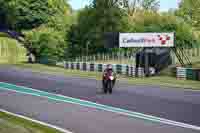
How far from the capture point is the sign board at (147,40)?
41.1 m

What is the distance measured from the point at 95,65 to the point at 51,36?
49.6 ft

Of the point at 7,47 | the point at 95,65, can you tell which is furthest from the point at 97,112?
the point at 7,47

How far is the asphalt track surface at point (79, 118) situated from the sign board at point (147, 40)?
2169 centimetres

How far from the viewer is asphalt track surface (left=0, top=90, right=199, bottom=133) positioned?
42.5 feet

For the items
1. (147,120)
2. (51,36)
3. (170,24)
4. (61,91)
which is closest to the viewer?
(147,120)

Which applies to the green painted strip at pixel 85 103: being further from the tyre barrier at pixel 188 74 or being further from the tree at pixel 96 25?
the tree at pixel 96 25

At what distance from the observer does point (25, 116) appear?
16141mm

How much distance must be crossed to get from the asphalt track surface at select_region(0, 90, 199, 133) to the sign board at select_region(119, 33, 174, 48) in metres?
21.7

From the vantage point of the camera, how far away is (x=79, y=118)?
1523cm

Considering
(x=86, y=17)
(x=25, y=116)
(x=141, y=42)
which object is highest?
(x=86, y=17)

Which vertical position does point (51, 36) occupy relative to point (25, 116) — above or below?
above

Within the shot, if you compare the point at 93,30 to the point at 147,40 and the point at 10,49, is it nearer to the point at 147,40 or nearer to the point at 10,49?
the point at 147,40

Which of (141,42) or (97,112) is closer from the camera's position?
(97,112)

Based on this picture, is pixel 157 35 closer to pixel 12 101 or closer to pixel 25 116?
pixel 12 101
